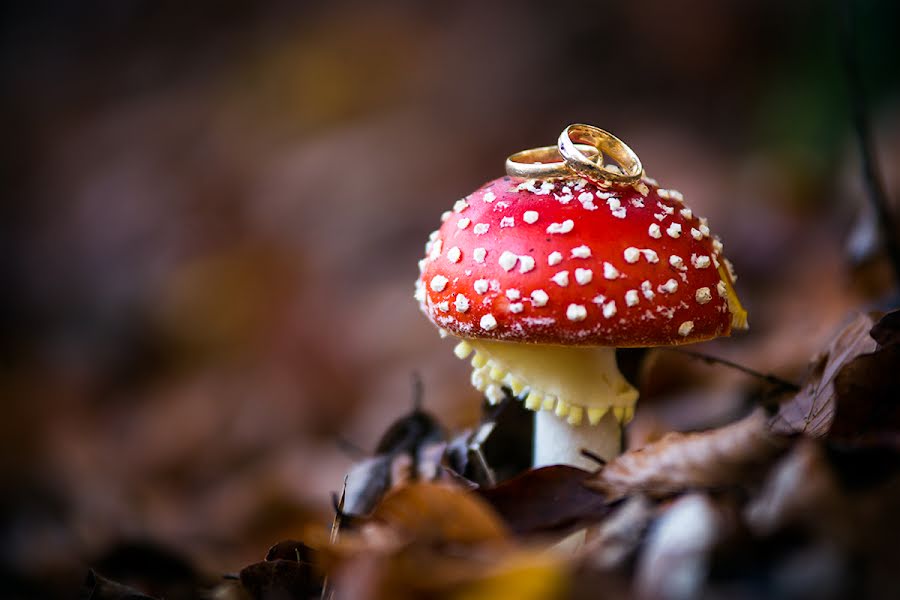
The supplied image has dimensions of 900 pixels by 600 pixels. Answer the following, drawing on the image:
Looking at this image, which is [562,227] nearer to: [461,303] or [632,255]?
[632,255]

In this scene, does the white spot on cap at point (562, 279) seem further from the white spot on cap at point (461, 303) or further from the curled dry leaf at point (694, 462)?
the curled dry leaf at point (694, 462)

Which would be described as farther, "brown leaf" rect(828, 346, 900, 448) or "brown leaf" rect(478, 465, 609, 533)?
"brown leaf" rect(828, 346, 900, 448)

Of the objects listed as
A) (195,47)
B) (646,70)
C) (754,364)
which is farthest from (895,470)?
(195,47)

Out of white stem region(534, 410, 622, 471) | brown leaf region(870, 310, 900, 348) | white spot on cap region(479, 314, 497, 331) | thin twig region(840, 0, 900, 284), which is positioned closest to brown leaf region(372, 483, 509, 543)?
white spot on cap region(479, 314, 497, 331)

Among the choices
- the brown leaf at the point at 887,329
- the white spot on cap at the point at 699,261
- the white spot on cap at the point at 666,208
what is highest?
the white spot on cap at the point at 666,208

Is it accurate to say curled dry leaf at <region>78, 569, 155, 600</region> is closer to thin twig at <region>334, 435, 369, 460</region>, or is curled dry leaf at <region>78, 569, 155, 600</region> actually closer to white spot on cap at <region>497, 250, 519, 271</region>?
thin twig at <region>334, 435, 369, 460</region>

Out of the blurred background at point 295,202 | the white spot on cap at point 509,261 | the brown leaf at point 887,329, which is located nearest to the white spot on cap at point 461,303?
the white spot on cap at point 509,261
